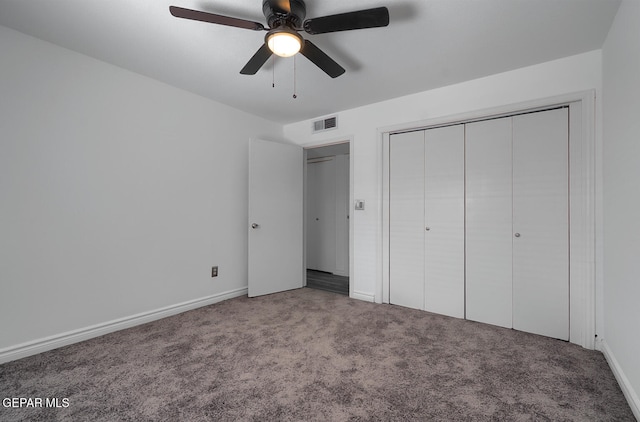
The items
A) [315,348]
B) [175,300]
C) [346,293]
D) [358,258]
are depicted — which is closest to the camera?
[315,348]

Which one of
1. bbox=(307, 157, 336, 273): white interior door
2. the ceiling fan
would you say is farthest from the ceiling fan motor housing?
bbox=(307, 157, 336, 273): white interior door

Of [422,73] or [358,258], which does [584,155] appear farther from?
[358,258]

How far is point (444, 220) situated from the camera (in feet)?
9.57

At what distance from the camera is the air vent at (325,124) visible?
366cm

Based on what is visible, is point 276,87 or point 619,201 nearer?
point 619,201

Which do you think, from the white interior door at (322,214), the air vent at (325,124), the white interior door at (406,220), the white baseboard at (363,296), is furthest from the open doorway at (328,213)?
the white interior door at (406,220)

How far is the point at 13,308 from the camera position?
6.59 feet

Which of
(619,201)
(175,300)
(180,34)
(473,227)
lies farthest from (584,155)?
(175,300)

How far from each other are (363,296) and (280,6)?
2.93 meters

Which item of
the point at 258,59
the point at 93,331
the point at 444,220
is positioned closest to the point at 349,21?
the point at 258,59

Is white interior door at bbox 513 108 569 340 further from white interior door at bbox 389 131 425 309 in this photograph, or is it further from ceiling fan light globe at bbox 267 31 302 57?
ceiling fan light globe at bbox 267 31 302 57

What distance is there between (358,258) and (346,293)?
0.59 m

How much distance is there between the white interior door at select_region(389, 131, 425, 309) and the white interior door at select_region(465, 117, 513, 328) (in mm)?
466

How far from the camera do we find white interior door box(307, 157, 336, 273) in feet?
16.7
